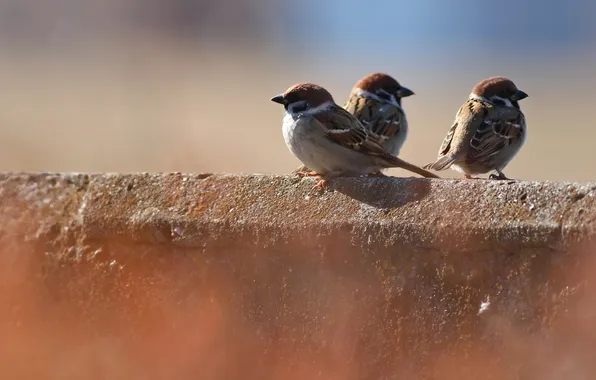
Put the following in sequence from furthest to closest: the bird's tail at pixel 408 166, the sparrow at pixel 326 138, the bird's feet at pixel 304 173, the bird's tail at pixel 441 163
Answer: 1. the bird's tail at pixel 441 163
2. the sparrow at pixel 326 138
3. the bird's tail at pixel 408 166
4. the bird's feet at pixel 304 173

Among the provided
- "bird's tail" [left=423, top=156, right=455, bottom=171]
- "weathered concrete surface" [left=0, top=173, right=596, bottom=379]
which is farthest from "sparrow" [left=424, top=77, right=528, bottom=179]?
"weathered concrete surface" [left=0, top=173, right=596, bottom=379]

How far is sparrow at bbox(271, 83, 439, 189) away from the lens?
404 centimetres

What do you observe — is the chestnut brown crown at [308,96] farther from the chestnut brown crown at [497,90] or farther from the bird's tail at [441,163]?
the chestnut brown crown at [497,90]

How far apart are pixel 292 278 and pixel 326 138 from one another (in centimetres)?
125

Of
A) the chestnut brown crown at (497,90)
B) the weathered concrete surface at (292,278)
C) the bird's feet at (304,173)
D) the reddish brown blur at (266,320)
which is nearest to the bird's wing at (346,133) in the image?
the bird's feet at (304,173)

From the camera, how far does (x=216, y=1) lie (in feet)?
89.6

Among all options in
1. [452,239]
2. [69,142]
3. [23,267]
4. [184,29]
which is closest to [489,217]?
[452,239]

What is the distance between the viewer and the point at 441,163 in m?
4.56

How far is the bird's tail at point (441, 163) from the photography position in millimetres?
4527

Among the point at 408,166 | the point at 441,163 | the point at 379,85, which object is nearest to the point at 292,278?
the point at 408,166

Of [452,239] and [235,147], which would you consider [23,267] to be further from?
[235,147]

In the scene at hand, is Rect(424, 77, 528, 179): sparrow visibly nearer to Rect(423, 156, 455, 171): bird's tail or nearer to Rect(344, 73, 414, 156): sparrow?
Rect(423, 156, 455, 171): bird's tail

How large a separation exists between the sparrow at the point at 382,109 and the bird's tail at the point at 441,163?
732mm

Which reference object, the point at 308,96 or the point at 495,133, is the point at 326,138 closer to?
the point at 308,96
